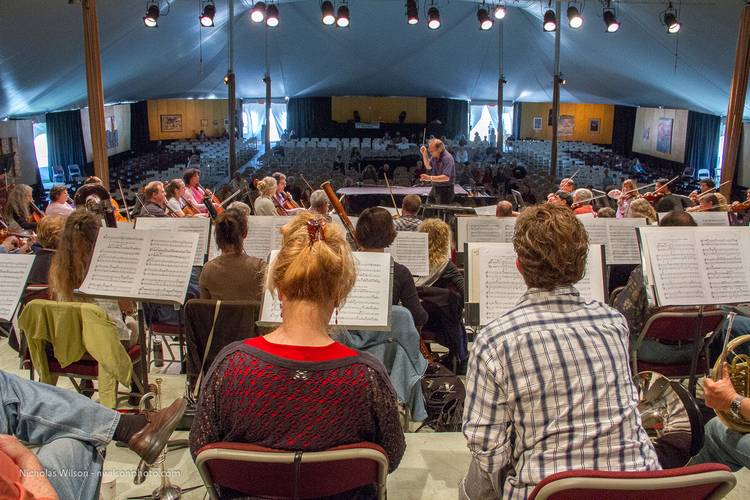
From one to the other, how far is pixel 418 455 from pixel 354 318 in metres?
0.90

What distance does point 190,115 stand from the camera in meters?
26.0

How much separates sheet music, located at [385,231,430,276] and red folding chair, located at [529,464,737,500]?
2841 millimetres

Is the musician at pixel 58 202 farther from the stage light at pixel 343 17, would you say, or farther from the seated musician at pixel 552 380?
the seated musician at pixel 552 380

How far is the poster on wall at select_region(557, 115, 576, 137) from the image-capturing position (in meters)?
27.0

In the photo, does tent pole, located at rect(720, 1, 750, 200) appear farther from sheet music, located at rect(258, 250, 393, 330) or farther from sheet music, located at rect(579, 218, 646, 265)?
sheet music, located at rect(258, 250, 393, 330)

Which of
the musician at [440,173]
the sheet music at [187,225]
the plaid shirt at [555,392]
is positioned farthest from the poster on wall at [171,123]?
the plaid shirt at [555,392]

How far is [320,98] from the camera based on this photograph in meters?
26.5

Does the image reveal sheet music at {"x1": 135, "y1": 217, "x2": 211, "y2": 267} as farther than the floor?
Yes

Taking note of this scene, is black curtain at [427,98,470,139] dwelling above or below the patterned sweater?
above

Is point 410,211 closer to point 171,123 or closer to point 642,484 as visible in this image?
point 642,484

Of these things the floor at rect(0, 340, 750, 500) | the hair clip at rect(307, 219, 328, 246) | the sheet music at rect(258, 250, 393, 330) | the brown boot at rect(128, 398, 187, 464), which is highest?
the hair clip at rect(307, 219, 328, 246)

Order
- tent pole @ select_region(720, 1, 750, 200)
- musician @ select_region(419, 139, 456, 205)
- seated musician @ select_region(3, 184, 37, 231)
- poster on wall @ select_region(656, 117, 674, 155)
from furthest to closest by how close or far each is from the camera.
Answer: poster on wall @ select_region(656, 117, 674, 155) < musician @ select_region(419, 139, 456, 205) < tent pole @ select_region(720, 1, 750, 200) < seated musician @ select_region(3, 184, 37, 231)

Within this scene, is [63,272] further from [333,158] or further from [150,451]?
[333,158]

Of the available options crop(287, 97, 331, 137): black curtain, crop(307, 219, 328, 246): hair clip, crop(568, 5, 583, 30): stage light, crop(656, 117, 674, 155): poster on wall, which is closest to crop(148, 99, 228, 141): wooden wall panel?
crop(287, 97, 331, 137): black curtain
